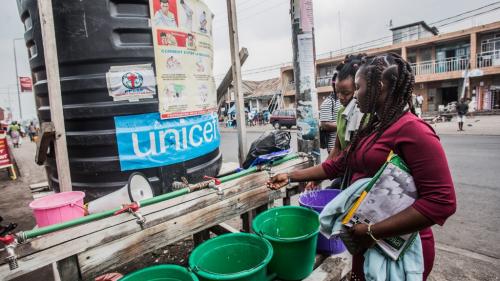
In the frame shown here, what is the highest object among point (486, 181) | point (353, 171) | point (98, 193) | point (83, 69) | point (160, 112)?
point (83, 69)

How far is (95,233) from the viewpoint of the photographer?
1604mm

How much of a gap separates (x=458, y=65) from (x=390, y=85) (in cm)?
2710

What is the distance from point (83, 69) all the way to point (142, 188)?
1.24 meters

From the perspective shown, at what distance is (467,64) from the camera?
72.7 feet

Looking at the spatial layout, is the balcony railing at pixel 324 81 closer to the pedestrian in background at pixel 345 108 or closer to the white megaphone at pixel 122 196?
the pedestrian in background at pixel 345 108

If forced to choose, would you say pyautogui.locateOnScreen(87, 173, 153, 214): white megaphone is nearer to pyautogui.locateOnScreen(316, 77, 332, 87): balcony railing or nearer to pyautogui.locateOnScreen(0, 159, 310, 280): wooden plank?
pyautogui.locateOnScreen(0, 159, 310, 280): wooden plank

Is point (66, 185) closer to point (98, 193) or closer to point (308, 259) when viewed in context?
point (98, 193)

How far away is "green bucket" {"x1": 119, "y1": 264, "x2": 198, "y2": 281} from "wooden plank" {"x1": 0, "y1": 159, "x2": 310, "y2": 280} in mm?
231

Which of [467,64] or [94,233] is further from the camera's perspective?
[467,64]

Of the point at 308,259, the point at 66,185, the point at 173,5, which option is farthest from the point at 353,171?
the point at 66,185

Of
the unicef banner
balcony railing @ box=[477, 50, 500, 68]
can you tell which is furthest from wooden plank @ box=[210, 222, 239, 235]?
balcony railing @ box=[477, 50, 500, 68]

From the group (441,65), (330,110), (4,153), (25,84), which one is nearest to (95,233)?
(330,110)

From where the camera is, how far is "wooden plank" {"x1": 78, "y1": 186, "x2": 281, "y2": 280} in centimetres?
158

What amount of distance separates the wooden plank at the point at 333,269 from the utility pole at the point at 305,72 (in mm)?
1142
